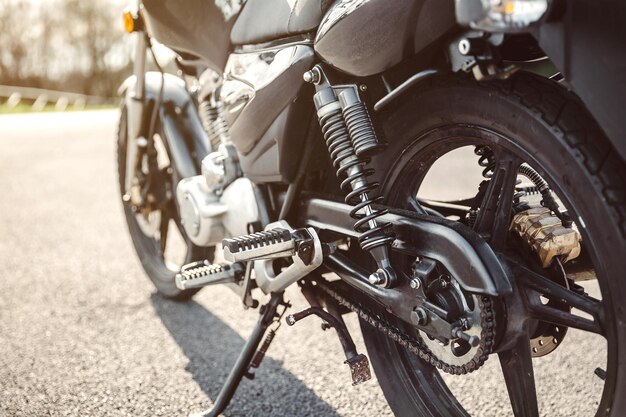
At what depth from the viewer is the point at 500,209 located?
1.56 meters

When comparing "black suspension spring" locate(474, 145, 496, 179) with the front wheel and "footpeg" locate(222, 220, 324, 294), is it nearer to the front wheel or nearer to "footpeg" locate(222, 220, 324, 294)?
the front wheel

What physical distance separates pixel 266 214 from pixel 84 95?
1166 inches

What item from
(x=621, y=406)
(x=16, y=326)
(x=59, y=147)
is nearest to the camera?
(x=621, y=406)

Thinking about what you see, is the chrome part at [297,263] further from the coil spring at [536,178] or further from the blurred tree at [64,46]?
the blurred tree at [64,46]

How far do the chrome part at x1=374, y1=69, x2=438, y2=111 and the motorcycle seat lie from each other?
11.9 inches

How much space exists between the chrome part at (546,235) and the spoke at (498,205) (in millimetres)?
43

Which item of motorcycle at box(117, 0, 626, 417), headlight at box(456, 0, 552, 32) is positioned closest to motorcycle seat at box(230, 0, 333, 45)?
motorcycle at box(117, 0, 626, 417)

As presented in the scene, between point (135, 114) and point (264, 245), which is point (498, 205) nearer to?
point (264, 245)

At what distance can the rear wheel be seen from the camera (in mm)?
3025

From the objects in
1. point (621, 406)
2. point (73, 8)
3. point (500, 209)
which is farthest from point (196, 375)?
point (73, 8)

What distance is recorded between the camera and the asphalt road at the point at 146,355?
219cm

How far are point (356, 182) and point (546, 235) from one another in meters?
0.45

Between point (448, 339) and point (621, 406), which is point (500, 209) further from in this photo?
point (621, 406)

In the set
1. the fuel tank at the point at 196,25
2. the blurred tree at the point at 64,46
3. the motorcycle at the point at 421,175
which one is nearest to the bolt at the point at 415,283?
the motorcycle at the point at 421,175
